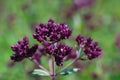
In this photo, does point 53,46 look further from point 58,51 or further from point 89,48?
point 89,48

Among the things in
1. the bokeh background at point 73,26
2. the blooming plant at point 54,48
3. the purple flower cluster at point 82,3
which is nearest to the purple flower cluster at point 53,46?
the blooming plant at point 54,48

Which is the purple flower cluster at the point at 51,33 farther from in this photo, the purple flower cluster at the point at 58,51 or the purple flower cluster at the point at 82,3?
the purple flower cluster at the point at 82,3

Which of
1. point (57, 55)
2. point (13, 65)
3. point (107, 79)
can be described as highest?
point (13, 65)

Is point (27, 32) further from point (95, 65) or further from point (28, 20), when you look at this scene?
point (95, 65)

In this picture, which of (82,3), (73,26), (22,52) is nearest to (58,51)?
(22,52)

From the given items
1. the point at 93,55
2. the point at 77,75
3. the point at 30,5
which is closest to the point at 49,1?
the point at 30,5
